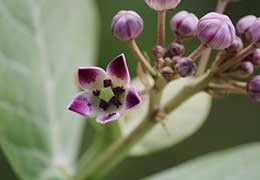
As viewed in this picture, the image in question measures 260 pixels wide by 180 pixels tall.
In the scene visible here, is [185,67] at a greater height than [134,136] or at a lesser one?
greater

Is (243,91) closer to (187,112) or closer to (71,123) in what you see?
(187,112)

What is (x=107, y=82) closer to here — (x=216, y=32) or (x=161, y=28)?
(x=161, y=28)

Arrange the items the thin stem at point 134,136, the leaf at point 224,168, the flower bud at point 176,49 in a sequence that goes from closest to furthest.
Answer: the flower bud at point 176,49, the thin stem at point 134,136, the leaf at point 224,168

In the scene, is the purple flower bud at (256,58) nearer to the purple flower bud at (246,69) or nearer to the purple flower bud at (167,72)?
the purple flower bud at (246,69)

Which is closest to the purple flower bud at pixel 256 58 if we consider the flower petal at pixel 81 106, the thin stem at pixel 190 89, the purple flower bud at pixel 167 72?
the thin stem at pixel 190 89

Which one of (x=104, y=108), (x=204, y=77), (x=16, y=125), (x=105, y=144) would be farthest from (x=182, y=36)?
(x=16, y=125)

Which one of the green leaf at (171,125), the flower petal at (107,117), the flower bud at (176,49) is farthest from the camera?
the green leaf at (171,125)

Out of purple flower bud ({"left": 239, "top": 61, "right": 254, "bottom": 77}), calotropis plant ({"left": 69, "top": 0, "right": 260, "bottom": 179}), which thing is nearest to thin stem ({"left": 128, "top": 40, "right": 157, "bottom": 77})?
calotropis plant ({"left": 69, "top": 0, "right": 260, "bottom": 179})

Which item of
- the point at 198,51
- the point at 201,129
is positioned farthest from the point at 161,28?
the point at 201,129
